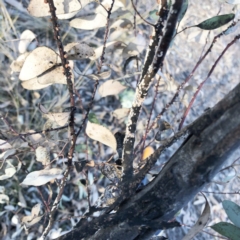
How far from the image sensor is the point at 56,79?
0.53 metres

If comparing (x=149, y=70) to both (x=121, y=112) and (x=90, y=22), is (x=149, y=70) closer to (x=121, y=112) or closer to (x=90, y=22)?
(x=90, y=22)

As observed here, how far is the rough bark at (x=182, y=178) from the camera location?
388 millimetres

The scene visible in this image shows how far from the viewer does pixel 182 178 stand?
439 millimetres

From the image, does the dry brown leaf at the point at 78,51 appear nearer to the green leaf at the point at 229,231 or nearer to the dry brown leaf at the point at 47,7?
the dry brown leaf at the point at 47,7

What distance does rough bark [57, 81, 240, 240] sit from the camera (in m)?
0.39

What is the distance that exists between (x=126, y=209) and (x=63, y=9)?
0.29 m

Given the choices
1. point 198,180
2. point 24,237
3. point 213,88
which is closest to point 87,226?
point 198,180

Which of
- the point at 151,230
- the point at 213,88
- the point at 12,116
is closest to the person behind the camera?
the point at 151,230

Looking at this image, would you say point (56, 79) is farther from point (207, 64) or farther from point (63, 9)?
point (207, 64)

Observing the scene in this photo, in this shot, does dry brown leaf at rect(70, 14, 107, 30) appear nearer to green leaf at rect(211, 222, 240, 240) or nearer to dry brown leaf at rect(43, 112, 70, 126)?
dry brown leaf at rect(43, 112, 70, 126)

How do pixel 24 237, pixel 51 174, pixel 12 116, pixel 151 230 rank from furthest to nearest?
pixel 12 116 → pixel 24 237 → pixel 51 174 → pixel 151 230

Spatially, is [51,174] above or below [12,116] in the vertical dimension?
above

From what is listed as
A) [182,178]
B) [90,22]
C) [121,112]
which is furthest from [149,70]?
[121,112]

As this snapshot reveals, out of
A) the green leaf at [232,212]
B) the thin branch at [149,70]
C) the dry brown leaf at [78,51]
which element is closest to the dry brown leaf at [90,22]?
the dry brown leaf at [78,51]
